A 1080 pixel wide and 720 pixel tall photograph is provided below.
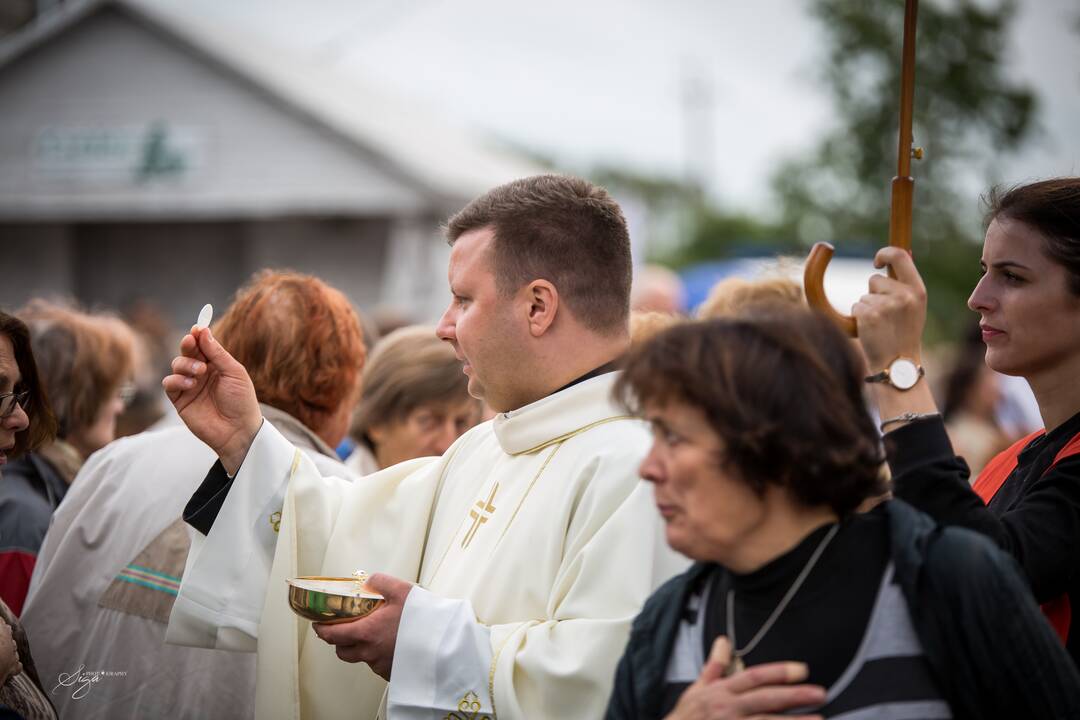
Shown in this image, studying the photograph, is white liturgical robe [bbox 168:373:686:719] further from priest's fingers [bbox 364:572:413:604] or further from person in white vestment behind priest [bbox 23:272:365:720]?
person in white vestment behind priest [bbox 23:272:365:720]

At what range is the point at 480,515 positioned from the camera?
287 cm

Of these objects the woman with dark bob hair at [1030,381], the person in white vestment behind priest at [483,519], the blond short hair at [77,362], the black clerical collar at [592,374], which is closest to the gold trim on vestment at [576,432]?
the person in white vestment behind priest at [483,519]

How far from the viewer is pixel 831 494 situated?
1821mm

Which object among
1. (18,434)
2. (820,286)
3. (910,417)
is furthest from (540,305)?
(18,434)

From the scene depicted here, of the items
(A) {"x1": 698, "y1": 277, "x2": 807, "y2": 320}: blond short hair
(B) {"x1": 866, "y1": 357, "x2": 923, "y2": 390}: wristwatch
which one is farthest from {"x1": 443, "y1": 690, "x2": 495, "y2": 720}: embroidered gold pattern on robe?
(A) {"x1": 698, "y1": 277, "x2": 807, "y2": 320}: blond short hair

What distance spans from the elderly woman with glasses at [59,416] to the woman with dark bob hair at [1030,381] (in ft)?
9.31

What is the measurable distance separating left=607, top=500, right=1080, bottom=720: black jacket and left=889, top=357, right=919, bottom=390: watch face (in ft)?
1.13

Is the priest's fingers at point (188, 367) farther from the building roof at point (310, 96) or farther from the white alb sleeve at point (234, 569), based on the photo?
the building roof at point (310, 96)

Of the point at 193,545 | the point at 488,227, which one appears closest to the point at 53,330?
the point at 193,545

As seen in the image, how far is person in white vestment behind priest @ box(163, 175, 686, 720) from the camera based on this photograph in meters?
2.44

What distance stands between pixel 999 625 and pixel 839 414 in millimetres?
408

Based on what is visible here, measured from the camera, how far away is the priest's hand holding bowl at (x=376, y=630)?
8.17 feet

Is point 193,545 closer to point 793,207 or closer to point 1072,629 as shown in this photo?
point 1072,629

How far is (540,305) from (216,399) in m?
0.94
